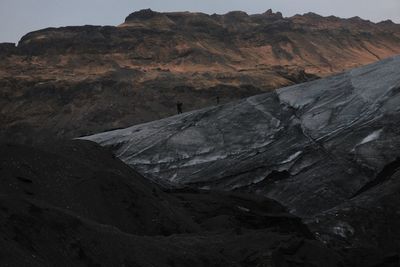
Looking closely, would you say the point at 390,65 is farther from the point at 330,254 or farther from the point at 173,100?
the point at 173,100

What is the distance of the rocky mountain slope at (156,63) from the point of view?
47281 mm

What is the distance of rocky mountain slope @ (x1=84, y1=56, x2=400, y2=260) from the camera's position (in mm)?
10711

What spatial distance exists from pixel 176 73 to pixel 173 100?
717 cm

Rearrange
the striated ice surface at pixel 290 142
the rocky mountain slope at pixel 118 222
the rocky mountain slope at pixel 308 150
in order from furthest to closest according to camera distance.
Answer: the striated ice surface at pixel 290 142 → the rocky mountain slope at pixel 308 150 → the rocky mountain slope at pixel 118 222

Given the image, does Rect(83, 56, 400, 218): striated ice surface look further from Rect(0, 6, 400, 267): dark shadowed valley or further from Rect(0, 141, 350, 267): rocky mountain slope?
Rect(0, 141, 350, 267): rocky mountain slope

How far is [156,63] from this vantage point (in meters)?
60.4

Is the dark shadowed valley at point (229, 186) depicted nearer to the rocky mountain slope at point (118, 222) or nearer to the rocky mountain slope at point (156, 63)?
the rocky mountain slope at point (118, 222)

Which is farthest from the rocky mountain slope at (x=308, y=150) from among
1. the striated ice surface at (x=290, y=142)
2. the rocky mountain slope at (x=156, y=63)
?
the rocky mountain slope at (x=156, y=63)

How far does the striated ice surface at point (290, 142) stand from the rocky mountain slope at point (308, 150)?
24mm

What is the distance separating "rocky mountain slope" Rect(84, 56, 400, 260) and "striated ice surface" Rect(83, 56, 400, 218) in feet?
0.08

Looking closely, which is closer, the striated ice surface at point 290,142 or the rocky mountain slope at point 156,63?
the striated ice surface at point 290,142

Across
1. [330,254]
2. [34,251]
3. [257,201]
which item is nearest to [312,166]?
[257,201]

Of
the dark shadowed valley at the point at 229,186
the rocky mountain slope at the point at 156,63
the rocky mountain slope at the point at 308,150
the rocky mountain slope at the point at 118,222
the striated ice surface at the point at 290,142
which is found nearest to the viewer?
the rocky mountain slope at the point at 118,222

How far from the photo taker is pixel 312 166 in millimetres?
13695
